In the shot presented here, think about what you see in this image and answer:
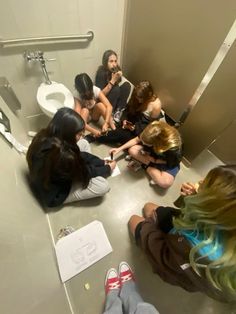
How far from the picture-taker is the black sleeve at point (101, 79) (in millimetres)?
1658

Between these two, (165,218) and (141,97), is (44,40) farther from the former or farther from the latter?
(165,218)

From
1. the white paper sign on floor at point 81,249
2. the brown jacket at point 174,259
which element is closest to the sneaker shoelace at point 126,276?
the white paper sign on floor at point 81,249

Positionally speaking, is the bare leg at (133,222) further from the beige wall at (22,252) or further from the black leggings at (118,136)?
the black leggings at (118,136)

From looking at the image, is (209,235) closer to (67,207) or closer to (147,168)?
(147,168)

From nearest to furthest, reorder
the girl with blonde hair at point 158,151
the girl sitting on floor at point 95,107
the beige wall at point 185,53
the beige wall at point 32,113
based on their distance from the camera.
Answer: the beige wall at point 32,113, the beige wall at point 185,53, the girl with blonde hair at point 158,151, the girl sitting on floor at point 95,107

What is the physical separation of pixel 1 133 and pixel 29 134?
0.63 meters

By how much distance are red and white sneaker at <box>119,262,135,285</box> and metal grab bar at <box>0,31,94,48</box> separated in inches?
60.8

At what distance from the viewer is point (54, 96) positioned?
4.96 ft

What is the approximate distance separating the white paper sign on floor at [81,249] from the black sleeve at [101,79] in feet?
3.73

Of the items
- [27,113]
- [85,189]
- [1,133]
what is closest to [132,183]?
[85,189]

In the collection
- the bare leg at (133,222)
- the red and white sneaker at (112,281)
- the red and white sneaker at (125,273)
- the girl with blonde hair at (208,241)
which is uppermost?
the girl with blonde hair at (208,241)

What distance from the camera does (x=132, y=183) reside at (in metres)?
1.47

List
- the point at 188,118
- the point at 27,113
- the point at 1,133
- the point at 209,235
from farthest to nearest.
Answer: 1. the point at 27,113
2. the point at 188,118
3. the point at 1,133
4. the point at 209,235

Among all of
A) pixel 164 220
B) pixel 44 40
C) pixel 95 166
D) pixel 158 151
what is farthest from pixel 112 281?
pixel 44 40
